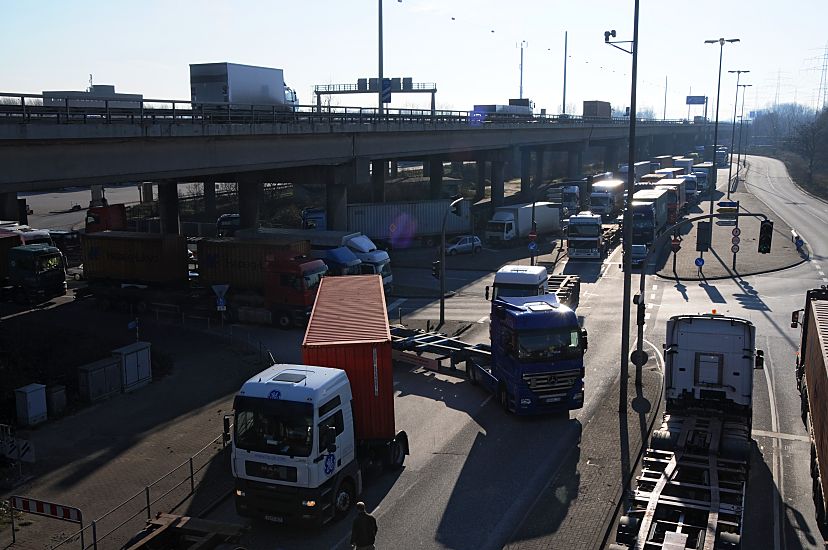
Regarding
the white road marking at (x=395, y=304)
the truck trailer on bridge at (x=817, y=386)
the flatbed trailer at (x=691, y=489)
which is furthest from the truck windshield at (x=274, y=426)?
the white road marking at (x=395, y=304)

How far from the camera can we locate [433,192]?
73.8 m

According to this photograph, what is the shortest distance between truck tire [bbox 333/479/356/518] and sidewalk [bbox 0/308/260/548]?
2.94m

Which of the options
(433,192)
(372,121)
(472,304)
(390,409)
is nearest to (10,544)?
(390,409)

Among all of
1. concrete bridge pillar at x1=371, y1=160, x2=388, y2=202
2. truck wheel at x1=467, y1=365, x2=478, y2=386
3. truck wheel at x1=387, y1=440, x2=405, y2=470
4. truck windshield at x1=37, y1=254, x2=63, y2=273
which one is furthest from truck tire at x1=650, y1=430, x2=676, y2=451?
concrete bridge pillar at x1=371, y1=160, x2=388, y2=202

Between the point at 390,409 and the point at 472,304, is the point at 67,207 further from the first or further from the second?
the point at 390,409

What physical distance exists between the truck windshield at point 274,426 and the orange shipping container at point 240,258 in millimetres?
19639

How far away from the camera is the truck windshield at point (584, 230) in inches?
1923

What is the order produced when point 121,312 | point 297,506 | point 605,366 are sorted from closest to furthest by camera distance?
point 297,506 → point 605,366 → point 121,312

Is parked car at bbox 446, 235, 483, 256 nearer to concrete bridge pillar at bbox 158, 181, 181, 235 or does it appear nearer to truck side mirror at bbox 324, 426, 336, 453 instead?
concrete bridge pillar at bbox 158, 181, 181, 235

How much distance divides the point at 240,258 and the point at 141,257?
5.00m

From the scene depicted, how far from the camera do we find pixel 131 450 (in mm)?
19297

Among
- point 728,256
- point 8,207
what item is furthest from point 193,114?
point 728,256

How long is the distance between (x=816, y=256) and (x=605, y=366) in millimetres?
30352

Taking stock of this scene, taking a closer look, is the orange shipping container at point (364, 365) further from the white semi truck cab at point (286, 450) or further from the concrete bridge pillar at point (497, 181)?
the concrete bridge pillar at point (497, 181)
